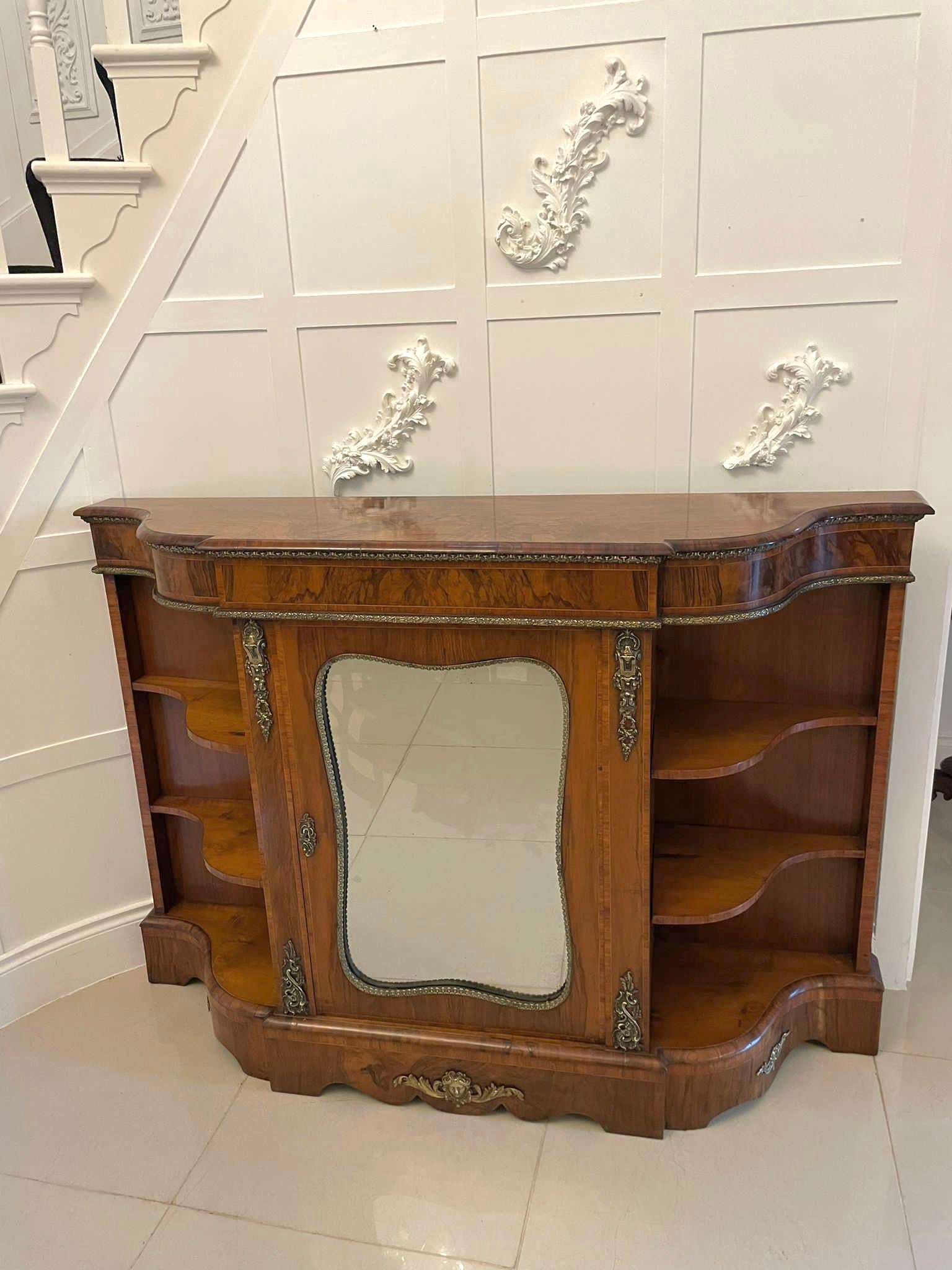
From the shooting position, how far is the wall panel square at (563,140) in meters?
1.65

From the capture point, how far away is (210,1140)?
5.82ft

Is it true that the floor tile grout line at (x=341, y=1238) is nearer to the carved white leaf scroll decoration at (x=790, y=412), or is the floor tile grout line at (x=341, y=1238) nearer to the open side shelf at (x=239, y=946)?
the open side shelf at (x=239, y=946)

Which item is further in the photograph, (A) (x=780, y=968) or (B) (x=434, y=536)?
(A) (x=780, y=968)

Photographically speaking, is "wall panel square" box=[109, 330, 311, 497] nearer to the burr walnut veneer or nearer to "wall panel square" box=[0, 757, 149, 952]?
the burr walnut veneer

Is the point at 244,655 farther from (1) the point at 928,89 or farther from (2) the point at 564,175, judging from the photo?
(1) the point at 928,89

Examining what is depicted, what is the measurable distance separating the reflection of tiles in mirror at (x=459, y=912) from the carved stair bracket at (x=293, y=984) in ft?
0.42

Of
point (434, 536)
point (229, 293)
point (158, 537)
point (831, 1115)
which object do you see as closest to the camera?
point (434, 536)

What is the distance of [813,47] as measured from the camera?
1.58m

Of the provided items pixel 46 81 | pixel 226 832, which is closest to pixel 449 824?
pixel 226 832

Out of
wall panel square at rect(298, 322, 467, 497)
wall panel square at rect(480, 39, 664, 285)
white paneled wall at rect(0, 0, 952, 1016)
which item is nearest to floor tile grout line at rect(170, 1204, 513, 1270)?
white paneled wall at rect(0, 0, 952, 1016)

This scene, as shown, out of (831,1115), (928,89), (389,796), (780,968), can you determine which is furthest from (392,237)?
(831,1115)

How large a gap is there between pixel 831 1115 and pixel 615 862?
2.29 feet

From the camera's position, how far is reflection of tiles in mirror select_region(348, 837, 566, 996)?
1.67m

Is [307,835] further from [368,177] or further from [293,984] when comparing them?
[368,177]
